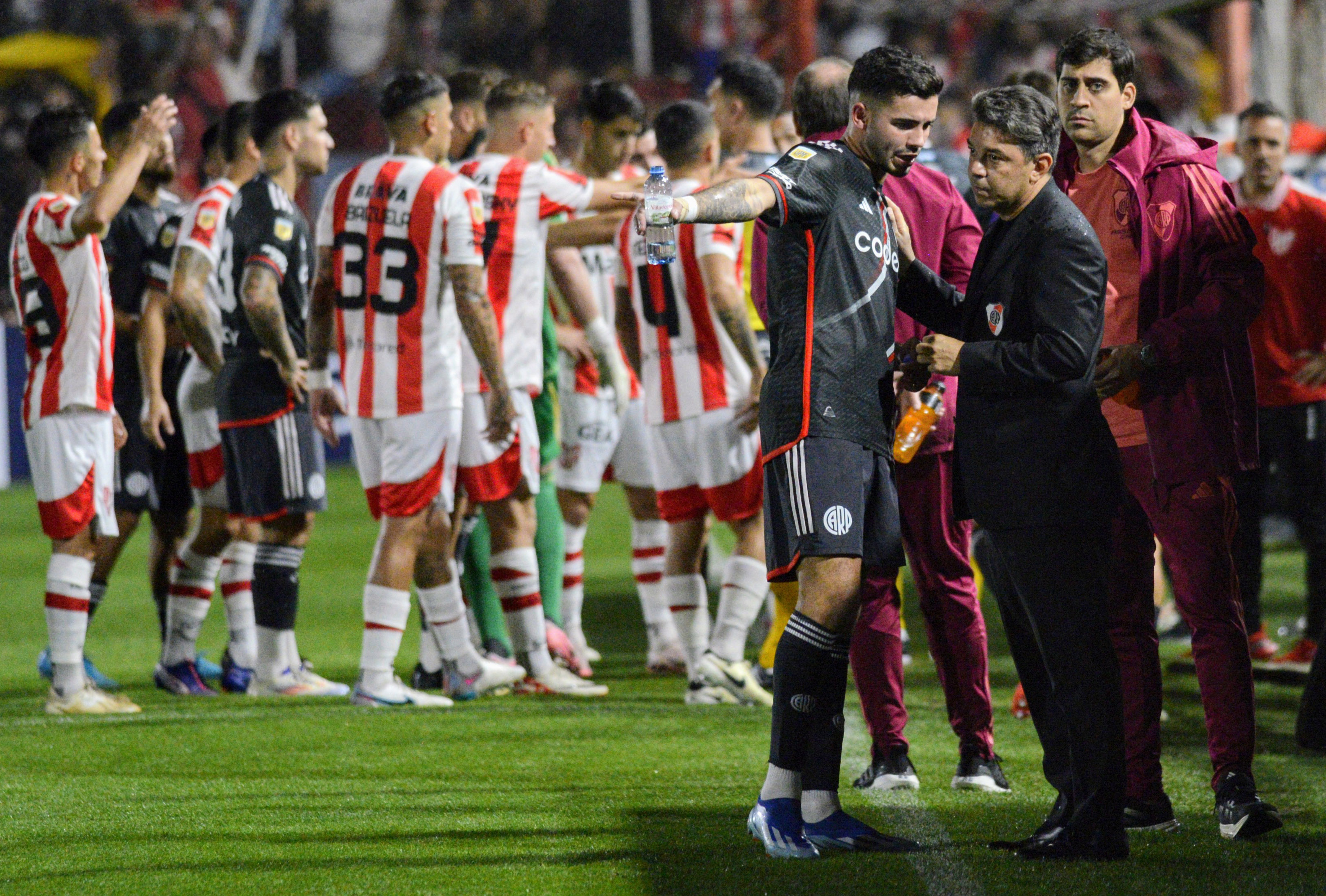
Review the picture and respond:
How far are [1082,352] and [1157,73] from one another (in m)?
19.7

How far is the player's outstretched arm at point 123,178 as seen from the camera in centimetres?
571

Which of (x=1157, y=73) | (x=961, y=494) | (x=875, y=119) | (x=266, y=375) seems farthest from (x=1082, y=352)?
(x=1157, y=73)

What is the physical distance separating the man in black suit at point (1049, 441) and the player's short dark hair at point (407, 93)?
2.86 metres

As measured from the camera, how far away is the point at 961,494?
3.88 metres

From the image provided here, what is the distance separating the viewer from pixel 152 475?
712 cm

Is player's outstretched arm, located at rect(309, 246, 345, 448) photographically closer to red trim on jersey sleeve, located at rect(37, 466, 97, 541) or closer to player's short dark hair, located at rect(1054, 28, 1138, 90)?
red trim on jersey sleeve, located at rect(37, 466, 97, 541)

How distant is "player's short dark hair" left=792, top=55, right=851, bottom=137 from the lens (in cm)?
487

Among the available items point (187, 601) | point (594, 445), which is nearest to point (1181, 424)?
point (594, 445)

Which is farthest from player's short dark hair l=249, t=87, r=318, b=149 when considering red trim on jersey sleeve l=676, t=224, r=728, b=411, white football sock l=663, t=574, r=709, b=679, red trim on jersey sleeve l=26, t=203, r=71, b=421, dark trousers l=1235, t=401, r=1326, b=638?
dark trousers l=1235, t=401, r=1326, b=638

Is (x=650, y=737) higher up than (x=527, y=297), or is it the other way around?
(x=527, y=297)

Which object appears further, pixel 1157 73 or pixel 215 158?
pixel 1157 73

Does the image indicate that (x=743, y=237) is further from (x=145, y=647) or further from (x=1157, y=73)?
(x=1157, y=73)

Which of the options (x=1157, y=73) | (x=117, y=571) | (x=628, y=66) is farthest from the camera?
(x=1157, y=73)

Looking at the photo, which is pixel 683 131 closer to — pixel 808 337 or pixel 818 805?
pixel 808 337
